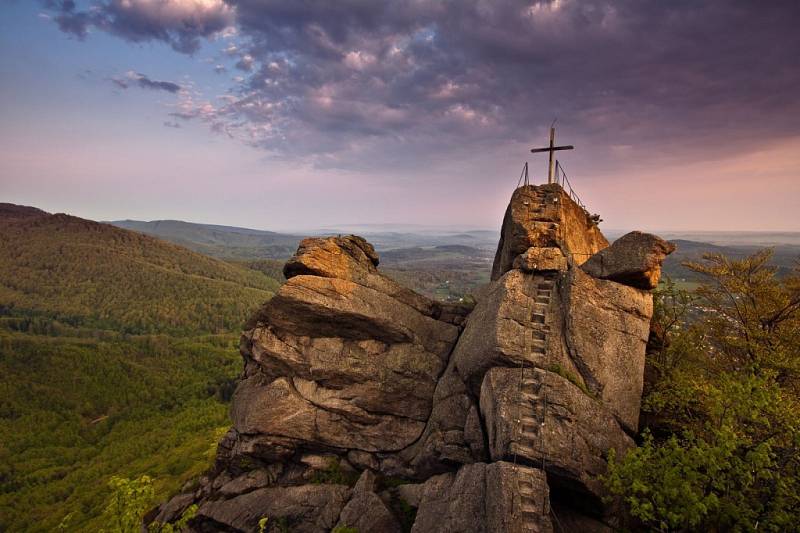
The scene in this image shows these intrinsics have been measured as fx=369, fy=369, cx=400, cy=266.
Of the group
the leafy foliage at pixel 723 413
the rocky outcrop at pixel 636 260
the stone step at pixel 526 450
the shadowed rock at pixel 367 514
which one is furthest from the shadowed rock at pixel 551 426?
the rocky outcrop at pixel 636 260

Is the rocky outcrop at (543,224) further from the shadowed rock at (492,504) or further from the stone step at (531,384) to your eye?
the shadowed rock at (492,504)

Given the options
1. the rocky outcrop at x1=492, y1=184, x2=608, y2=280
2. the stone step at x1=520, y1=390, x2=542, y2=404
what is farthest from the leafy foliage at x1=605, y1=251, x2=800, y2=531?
the rocky outcrop at x1=492, y1=184, x2=608, y2=280

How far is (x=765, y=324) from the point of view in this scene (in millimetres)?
21734

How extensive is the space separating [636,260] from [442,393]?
14.8 meters

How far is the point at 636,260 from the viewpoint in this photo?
2266 cm

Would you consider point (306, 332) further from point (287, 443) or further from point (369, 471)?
point (369, 471)

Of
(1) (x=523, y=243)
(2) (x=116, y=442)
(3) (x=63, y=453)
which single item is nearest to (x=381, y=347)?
(1) (x=523, y=243)

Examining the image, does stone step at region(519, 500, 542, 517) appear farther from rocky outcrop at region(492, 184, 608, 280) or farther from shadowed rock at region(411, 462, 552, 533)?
rocky outcrop at region(492, 184, 608, 280)

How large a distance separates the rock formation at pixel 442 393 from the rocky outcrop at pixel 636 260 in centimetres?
10

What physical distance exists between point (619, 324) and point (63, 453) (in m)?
187

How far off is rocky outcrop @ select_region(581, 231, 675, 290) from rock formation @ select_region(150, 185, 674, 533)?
96mm

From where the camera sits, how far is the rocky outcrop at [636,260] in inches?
886

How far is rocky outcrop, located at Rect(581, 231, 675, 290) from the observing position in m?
22.5

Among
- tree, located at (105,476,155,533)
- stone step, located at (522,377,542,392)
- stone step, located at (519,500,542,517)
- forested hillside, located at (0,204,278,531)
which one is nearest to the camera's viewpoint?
stone step, located at (519,500,542,517)
